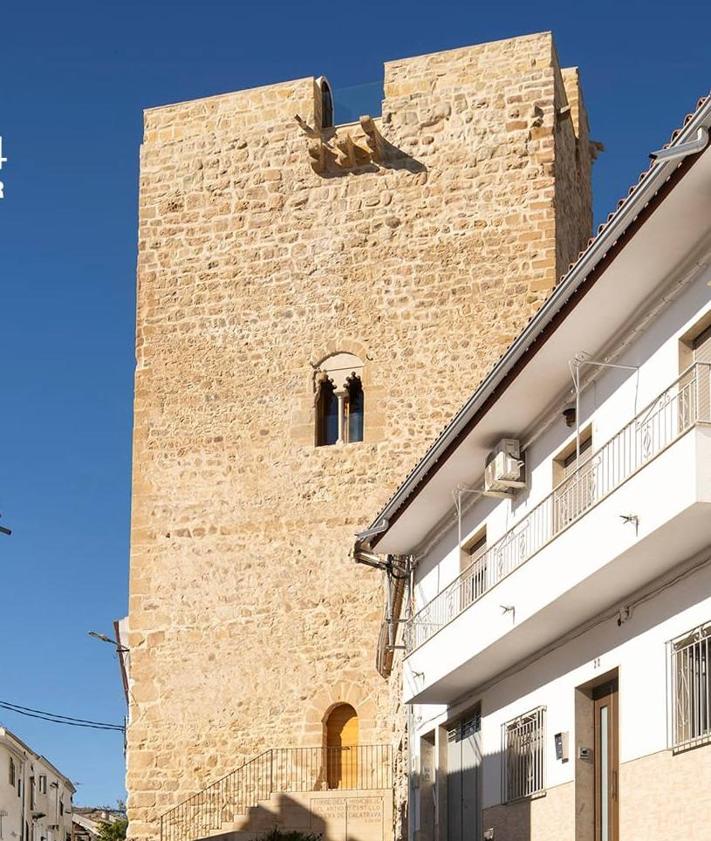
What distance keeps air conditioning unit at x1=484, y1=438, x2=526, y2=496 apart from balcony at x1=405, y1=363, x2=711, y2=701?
48 centimetres

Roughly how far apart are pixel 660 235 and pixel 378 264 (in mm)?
13683

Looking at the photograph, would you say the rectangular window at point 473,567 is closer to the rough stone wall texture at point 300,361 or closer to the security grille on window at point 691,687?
the security grille on window at point 691,687

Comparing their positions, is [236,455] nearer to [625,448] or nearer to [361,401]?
[361,401]

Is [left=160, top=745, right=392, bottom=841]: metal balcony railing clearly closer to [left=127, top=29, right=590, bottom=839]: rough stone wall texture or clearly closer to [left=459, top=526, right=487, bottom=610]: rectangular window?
[left=127, top=29, right=590, bottom=839]: rough stone wall texture

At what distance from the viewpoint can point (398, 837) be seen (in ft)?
68.7

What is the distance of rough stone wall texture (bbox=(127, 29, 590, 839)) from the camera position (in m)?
24.5

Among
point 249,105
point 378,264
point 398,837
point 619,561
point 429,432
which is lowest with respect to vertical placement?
point 398,837

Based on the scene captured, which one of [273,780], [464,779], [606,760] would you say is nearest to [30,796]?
[273,780]

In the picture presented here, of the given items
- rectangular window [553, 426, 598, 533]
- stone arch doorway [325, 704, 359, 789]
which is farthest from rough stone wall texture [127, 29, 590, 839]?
rectangular window [553, 426, 598, 533]

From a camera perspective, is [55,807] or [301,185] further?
[55,807]

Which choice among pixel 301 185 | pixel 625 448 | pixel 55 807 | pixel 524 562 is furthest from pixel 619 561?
pixel 55 807

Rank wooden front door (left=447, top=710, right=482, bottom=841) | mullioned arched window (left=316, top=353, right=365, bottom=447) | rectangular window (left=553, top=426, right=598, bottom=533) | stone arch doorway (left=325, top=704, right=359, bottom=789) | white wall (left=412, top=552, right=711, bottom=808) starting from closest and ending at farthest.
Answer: white wall (left=412, top=552, right=711, bottom=808), rectangular window (left=553, top=426, right=598, bottom=533), wooden front door (left=447, top=710, right=482, bottom=841), stone arch doorway (left=325, top=704, right=359, bottom=789), mullioned arched window (left=316, top=353, right=365, bottom=447)

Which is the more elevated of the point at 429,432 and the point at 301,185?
the point at 301,185

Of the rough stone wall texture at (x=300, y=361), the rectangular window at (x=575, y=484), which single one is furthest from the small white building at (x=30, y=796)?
the rectangular window at (x=575, y=484)
